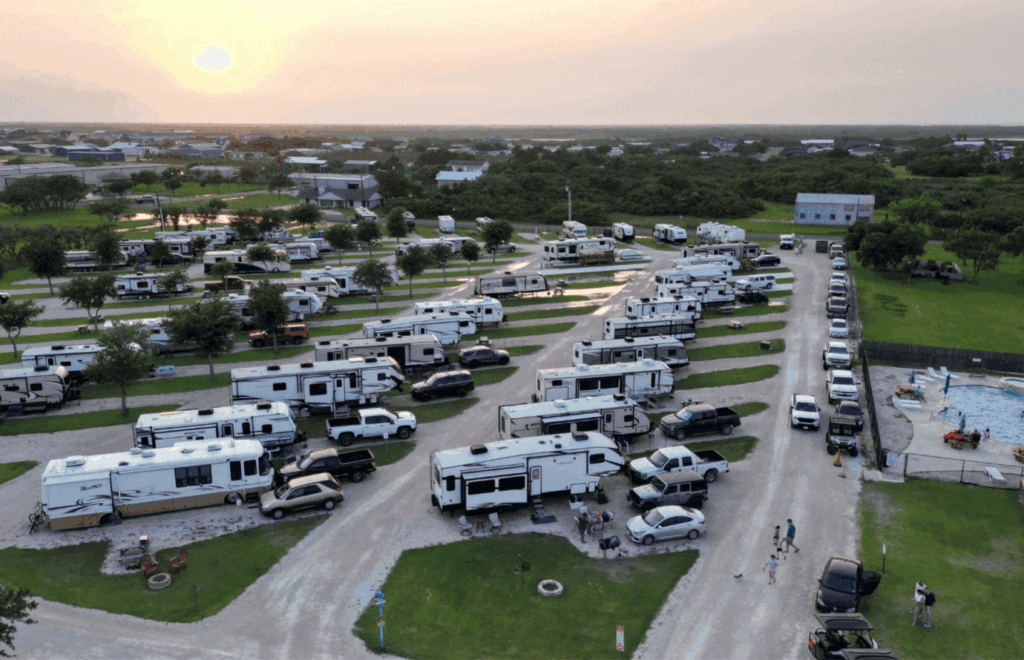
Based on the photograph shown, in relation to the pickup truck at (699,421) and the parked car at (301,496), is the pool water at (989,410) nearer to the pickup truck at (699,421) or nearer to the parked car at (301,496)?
the pickup truck at (699,421)

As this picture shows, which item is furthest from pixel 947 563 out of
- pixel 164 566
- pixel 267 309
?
pixel 267 309

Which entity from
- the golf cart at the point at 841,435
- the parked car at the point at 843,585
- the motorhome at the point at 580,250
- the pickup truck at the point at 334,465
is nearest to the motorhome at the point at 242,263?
the motorhome at the point at 580,250

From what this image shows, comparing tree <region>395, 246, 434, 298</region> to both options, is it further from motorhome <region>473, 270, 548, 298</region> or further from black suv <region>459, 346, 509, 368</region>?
black suv <region>459, 346, 509, 368</region>

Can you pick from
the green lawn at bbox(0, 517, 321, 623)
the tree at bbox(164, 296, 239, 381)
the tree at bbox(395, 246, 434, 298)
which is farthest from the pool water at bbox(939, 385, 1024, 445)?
the tree at bbox(395, 246, 434, 298)

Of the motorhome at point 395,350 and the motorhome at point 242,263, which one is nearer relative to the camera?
the motorhome at point 395,350

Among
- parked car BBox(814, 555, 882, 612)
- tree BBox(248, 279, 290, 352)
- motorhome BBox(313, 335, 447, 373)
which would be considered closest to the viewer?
parked car BBox(814, 555, 882, 612)

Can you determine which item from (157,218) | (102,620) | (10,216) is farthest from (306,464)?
(10,216)
